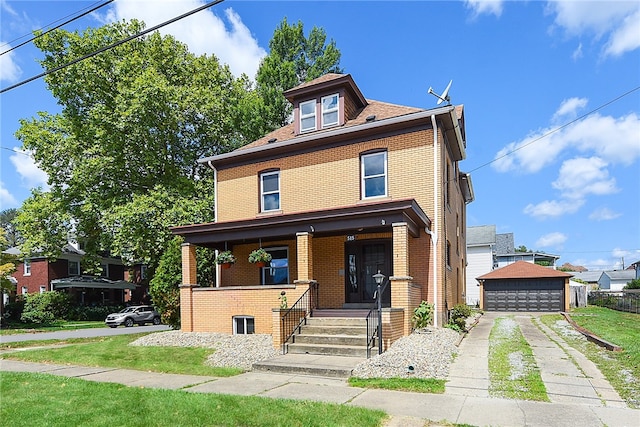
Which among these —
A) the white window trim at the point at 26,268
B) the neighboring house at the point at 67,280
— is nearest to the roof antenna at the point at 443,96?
the neighboring house at the point at 67,280

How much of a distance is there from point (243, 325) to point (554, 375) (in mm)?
8643

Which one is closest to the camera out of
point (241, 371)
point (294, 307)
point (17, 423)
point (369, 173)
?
point (17, 423)

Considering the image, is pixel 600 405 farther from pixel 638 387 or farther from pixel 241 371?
pixel 241 371

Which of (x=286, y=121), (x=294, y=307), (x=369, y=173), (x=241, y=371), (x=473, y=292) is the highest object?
(x=286, y=121)

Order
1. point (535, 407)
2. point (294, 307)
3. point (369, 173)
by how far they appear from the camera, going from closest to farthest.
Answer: point (535, 407)
point (294, 307)
point (369, 173)

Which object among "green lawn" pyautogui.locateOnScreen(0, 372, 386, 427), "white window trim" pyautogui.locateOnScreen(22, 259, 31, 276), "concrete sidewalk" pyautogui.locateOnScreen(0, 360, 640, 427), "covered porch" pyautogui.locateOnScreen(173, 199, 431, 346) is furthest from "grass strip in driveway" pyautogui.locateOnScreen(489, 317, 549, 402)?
"white window trim" pyautogui.locateOnScreen(22, 259, 31, 276)

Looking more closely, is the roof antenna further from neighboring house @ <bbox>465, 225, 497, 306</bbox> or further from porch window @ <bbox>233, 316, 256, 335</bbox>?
neighboring house @ <bbox>465, 225, 497, 306</bbox>

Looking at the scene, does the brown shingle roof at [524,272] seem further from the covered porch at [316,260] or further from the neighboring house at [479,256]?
the covered porch at [316,260]

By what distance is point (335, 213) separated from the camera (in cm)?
1242

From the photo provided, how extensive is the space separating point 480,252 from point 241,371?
34.3 metres

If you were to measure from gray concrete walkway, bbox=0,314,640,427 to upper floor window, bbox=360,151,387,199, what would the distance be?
5.89m

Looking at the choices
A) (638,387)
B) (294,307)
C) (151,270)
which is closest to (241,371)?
(294,307)

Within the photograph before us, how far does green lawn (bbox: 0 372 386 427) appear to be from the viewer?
586cm

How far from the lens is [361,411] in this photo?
628 centimetres
